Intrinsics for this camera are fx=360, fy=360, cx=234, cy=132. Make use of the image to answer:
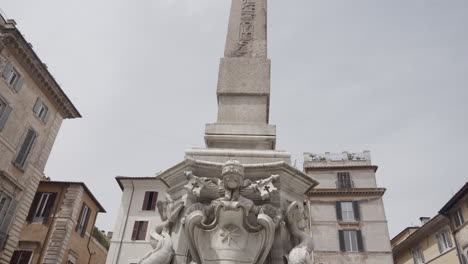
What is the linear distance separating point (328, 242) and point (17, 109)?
67.5 feet

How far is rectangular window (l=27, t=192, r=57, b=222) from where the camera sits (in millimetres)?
19859

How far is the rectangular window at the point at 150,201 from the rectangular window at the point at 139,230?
3.25 ft

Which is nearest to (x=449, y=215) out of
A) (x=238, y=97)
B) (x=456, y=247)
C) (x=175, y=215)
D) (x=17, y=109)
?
(x=456, y=247)

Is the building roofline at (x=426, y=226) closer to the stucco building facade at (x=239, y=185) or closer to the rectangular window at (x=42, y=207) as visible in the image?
the stucco building facade at (x=239, y=185)

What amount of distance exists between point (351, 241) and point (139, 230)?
1446 cm

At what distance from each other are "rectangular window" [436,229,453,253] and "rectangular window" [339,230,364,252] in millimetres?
4805

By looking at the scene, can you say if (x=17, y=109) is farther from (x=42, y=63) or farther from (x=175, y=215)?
(x=175, y=215)

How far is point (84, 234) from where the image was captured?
22.0 meters

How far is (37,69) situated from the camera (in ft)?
55.6

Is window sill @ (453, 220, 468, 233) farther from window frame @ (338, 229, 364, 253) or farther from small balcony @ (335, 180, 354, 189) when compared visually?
small balcony @ (335, 180, 354, 189)

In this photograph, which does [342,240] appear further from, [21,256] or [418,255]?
[21,256]

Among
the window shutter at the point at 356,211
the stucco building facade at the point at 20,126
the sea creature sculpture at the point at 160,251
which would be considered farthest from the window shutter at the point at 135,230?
the sea creature sculpture at the point at 160,251

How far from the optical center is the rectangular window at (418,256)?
2411 cm

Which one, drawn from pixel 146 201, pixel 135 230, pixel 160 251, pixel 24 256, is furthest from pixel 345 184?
pixel 160 251
